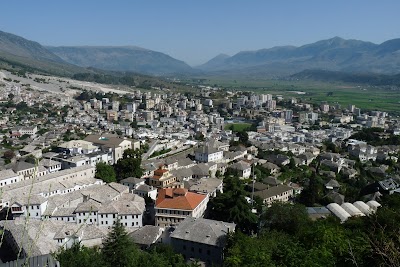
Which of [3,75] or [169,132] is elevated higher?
[3,75]

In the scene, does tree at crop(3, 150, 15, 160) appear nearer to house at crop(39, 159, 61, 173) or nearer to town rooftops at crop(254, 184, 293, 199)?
house at crop(39, 159, 61, 173)

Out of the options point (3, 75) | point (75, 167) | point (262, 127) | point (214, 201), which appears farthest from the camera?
point (3, 75)

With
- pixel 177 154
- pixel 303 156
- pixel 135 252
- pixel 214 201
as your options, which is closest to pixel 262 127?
pixel 303 156

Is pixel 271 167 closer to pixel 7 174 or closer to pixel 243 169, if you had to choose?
pixel 243 169

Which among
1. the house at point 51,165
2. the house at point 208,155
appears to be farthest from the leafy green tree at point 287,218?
the house at point 51,165

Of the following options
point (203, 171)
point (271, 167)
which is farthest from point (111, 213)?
point (271, 167)

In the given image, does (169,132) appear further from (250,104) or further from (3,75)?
(3,75)

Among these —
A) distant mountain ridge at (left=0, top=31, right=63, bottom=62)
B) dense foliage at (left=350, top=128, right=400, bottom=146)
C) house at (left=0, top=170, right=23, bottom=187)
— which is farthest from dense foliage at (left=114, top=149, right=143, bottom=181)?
distant mountain ridge at (left=0, top=31, right=63, bottom=62)
